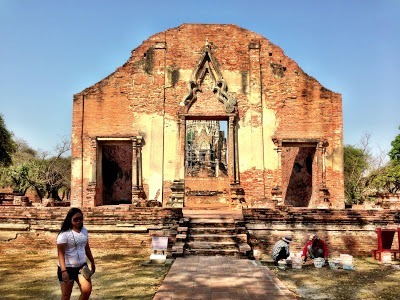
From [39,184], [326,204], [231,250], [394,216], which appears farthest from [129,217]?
[39,184]

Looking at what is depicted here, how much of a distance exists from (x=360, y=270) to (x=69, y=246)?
6.30 metres

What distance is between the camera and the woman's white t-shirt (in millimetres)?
4473

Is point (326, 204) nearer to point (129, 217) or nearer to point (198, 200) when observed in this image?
point (198, 200)

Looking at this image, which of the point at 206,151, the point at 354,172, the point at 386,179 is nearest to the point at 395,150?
the point at 354,172

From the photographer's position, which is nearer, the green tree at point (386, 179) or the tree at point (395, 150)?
the green tree at point (386, 179)

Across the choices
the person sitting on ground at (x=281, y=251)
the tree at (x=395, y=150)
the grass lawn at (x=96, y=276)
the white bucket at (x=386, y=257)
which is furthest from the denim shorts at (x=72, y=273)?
the tree at (x=395, y=150)

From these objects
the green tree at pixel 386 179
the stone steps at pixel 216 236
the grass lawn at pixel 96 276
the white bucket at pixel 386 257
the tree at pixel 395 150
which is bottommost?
the white bucket at pixel 386 257

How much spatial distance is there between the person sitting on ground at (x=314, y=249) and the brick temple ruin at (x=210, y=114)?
201 inches

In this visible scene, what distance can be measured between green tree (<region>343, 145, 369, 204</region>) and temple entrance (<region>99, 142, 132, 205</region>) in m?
16.0

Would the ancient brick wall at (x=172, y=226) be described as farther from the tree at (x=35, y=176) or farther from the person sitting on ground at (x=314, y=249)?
the tree at (x=35, y=176)

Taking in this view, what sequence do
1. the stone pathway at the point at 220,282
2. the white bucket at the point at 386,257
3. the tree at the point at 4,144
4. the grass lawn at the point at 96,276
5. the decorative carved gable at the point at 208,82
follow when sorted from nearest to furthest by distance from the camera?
the stone pathway at the point at 220,282 → the grass lawn at the point at 96,276 → the white bucket at the point at 386,257 → the decorative carved gable at the point at 208,82 → the tree at the point at 4,144

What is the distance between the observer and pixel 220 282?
6297 mm

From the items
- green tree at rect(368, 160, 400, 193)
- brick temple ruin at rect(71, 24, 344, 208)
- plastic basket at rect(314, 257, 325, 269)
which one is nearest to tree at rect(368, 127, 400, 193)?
green tree at rect(368, 160, 400, 193)

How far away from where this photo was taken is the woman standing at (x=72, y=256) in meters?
4.39
